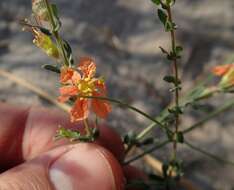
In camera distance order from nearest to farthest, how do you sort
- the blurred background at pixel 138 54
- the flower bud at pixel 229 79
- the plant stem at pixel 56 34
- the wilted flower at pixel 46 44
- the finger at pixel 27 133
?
the plant stem at pixel 56 34 → the wilted flower at pixel 46 44 → the flower bud at pixel 229 79 → the finger at pixel 27 133 → the blurred background at pixel 138 54

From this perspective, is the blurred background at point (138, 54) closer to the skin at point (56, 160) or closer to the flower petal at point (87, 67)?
the skin at point (56, 160)

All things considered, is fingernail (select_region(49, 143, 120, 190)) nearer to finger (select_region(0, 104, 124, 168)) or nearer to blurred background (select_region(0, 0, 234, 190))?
finger (select_region(0, 104, 124, 168))

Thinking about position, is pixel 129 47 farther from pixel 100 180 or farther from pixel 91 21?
pixel 100 180

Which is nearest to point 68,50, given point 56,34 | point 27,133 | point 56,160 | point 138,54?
point 56,34

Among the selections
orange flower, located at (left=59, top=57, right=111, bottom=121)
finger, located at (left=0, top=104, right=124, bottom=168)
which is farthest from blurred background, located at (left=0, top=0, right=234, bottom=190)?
orange flower, located at (left=59, top=57, right=111, bottom=121)

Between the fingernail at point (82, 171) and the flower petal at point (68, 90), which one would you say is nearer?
the flower petal at point (68, 90)

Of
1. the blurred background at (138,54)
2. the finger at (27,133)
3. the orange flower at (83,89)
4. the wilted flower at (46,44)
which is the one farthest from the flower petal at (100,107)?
the blurred background at (138,54)
